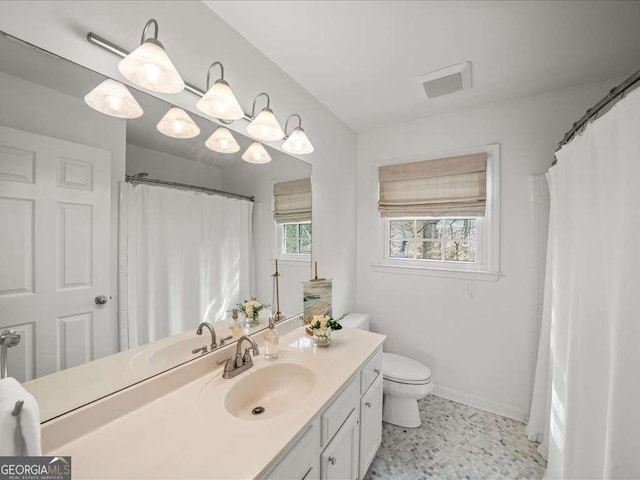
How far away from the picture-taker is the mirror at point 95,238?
0.73 meters

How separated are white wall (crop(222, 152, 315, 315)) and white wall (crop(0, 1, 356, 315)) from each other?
231 mm

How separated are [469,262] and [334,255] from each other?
114 centimetres

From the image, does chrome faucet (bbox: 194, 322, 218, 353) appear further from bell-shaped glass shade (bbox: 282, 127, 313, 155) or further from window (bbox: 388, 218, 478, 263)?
window (bbox: 388, 218, 478, 263)

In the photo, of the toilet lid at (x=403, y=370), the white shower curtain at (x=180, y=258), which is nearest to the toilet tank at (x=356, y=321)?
the toilet lid at (x=403, y=370)

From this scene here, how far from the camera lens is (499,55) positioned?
153 cm

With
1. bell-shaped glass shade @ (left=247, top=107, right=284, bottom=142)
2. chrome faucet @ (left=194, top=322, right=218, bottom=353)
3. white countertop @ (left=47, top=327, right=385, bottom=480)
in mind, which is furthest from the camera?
bell-shaped glass shade @ (left=247, top=107, right=284, bottom=142)

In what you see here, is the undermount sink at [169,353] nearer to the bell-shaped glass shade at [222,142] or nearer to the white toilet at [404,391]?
the bell-shaped glass shade at [222,142]

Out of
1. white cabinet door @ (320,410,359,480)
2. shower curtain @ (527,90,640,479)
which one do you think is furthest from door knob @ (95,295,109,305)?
shower curtain @ (527,90,640,479)

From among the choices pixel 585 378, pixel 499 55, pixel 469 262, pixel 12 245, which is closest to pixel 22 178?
pixel 12 245

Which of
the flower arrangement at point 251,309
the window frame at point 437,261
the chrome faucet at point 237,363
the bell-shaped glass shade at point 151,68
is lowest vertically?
the chrome faucet at point 237,363

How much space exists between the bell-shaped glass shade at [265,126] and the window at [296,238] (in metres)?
0.54

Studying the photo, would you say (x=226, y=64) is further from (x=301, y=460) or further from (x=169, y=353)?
(x=301, y=460)

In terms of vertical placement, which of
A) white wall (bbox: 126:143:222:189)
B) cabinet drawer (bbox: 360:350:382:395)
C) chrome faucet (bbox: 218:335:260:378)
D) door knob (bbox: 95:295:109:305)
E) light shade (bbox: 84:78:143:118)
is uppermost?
light shade (bbox: 84:78:143:118)

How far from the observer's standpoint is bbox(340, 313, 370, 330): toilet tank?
7.29ft
